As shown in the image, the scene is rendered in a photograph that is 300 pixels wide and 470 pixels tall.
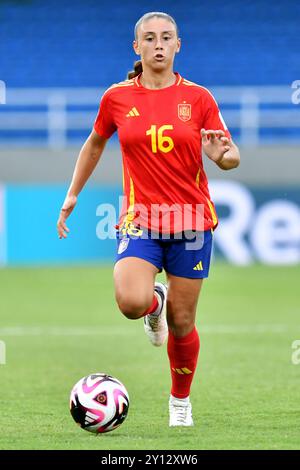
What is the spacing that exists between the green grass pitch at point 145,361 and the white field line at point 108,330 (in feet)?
0.04

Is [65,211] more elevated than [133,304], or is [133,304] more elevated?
[65,211]

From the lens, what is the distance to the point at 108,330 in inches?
453

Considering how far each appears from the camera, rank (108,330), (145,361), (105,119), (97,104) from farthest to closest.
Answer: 1. (97,104)
2. (108,330)
3. (145,361)
4. (105,119)

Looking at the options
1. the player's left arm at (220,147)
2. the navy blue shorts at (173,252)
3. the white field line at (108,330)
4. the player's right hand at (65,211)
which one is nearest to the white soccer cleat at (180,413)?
the navy blue shorts at (173,252)

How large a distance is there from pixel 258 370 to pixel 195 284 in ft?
8.95

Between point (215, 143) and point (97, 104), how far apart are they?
49.3ft

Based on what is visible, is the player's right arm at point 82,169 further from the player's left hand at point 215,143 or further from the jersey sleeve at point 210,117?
the player's left hand at point 215,143

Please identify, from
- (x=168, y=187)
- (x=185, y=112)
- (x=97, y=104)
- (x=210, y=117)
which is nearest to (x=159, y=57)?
(x=185, y=112)

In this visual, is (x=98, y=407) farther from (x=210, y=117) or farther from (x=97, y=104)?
(x=97, y=104)

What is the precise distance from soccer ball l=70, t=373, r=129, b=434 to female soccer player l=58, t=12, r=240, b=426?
45cm

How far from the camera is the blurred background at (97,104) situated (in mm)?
16766

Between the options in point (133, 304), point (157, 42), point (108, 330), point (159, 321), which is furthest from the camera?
point (108, 330)

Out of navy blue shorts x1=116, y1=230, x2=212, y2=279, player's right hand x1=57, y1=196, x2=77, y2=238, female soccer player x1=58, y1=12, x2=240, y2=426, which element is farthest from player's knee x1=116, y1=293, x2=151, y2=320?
player's right hand x1=57, y1=196, x2=77, y2=238

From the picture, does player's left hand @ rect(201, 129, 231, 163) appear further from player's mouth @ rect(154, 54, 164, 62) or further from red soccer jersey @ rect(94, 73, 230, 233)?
player's mouth @ rect(154, 54, 164, 62)
